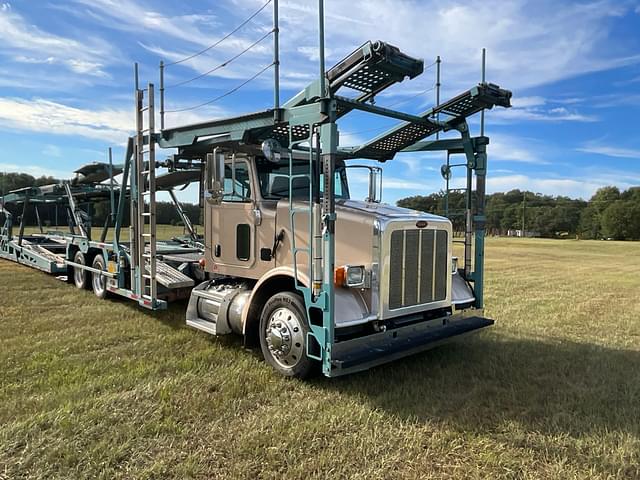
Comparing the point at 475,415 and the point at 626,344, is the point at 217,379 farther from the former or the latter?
the point at 626,344

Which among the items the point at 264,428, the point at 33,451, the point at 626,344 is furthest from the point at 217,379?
the point at 626,344

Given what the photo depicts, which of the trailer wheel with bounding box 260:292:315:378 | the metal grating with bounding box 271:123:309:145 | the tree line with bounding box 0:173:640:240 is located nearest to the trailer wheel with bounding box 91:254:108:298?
the metal grating with bounding box 271:123:309:145

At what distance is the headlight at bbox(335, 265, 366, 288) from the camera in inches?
177

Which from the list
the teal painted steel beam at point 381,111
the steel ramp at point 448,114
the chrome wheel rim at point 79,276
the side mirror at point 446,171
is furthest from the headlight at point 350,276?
the chrome wheel rim at point 79,276

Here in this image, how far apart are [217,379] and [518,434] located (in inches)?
109

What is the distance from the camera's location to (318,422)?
3801 millimetres

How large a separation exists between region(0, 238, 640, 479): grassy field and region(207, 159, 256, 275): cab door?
41.8 inches

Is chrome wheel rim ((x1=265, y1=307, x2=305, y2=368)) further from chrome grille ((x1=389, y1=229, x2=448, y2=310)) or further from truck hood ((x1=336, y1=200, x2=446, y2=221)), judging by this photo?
truck hood ((x1=336, y1=200, x2=446, y2=221))

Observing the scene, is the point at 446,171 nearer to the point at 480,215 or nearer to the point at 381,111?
the point at 480,215

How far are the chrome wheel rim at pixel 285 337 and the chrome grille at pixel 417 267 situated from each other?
980 mm

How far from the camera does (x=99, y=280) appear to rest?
8.89m

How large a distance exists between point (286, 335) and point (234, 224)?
194cm

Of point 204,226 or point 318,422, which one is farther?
point 204,226

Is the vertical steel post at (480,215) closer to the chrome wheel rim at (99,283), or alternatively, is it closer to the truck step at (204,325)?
Answer: the truck step at (204,325)
